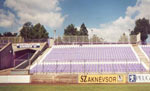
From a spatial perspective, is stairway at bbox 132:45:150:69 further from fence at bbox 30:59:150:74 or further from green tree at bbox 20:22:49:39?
green tree at bbox 20:22:49:39

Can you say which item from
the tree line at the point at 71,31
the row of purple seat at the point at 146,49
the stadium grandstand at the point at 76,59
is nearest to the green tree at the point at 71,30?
the tree line at the point at 71,31

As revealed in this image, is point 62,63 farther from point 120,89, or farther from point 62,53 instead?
point 120,89

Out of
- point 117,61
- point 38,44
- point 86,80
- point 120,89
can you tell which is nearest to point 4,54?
point 38,44

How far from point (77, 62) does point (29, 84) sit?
10.9m

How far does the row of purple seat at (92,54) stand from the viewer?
1252 inches

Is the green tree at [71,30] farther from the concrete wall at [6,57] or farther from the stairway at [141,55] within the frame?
the concrete wall at [6,57]

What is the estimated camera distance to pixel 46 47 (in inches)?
1540

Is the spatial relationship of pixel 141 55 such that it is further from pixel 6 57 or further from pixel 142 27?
pixel 142 27

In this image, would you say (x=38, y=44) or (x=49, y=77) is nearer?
(x=49, y=77)

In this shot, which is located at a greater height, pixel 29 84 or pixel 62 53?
pixel 62 53

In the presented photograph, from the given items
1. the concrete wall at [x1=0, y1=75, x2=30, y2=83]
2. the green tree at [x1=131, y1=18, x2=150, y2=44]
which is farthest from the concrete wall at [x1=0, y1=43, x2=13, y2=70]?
the green tree at [x1=131, y1=18, x2=150, y2=44]

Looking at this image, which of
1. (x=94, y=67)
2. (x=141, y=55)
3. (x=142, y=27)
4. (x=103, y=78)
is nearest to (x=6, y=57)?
(x=94, y=67)

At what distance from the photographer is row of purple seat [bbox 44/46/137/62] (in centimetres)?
3180

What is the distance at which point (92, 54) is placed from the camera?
112 feet
